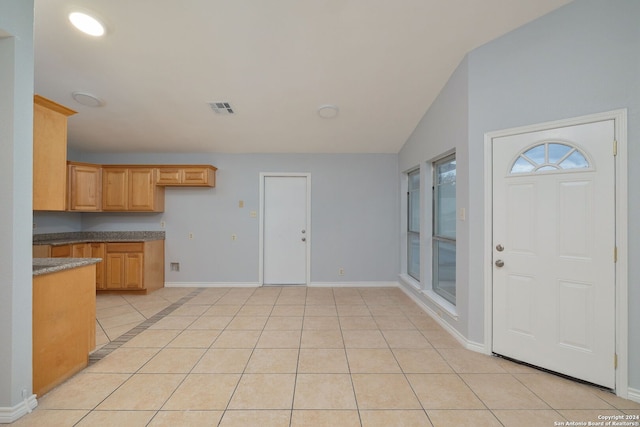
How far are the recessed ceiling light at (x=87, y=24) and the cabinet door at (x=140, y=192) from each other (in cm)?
233

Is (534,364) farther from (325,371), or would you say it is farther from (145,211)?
(145,211)

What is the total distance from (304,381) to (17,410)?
180cm

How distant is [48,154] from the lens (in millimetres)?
1969

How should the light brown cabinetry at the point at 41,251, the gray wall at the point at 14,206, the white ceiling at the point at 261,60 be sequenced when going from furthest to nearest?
the light brown cabinetry at the point at 41,251
the white ceiling at the point at 261,60
the gray wall at the point at 14,206

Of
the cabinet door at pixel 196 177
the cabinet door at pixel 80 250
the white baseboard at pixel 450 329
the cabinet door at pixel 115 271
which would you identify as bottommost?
the white baseboard at pixel 450 329

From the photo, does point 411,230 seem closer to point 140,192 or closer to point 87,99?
point 140,192

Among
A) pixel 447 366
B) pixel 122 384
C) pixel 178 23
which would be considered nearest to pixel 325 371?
pixel 447 366

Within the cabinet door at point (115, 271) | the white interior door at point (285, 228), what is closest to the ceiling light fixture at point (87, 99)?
the cabinet door at point (115, 271)

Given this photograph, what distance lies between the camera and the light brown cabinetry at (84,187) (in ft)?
13.3

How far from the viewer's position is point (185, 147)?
4.48 metres

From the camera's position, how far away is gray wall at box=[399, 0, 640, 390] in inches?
72.4

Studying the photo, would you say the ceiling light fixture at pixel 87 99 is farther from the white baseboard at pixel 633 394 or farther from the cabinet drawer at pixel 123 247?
the white baseboard at pixel 633 394

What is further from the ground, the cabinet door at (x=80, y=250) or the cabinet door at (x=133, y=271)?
the cabinet door at (x=80, y=250)

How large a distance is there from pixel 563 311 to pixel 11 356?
3844 millimetres
